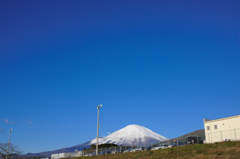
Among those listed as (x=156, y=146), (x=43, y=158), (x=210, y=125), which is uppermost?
(x=210, y=125)

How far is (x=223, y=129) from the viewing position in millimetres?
48656

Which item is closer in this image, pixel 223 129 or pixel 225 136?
pixel 225 136

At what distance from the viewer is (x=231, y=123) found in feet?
156

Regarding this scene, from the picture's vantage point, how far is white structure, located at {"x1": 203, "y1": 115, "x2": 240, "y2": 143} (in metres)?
40.7

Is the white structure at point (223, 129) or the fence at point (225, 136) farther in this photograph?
the white structure at point (223, 129)

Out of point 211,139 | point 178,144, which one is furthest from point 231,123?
point 178,144

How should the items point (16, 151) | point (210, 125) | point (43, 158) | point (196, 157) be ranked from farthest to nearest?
1. point (43, 158)
2. point (16, 151)
3. point (210, 125)
4. point (196, 157)

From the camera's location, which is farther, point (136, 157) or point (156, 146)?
point (156, 146)

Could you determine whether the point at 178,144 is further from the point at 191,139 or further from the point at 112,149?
the point at 112,149

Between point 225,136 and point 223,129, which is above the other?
point 223,129

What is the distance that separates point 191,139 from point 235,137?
7.54 meters

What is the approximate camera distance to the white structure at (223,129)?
40.7 m

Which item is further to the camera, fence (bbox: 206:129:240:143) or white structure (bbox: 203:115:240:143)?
white structure (bbox: 203:115:240:143)

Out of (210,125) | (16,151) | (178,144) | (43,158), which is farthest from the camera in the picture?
(43,158)
